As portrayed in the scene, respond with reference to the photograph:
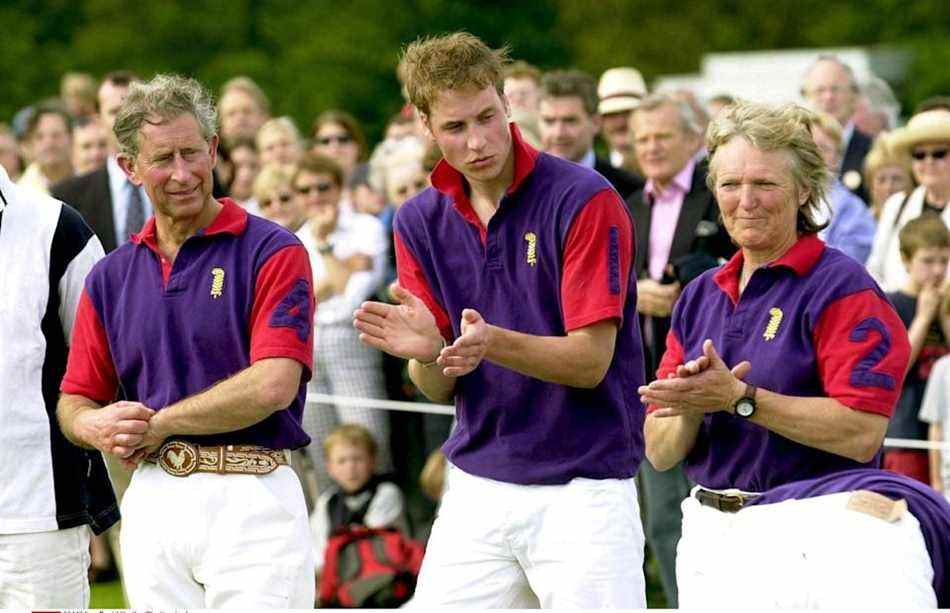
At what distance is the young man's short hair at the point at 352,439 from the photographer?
400 inches

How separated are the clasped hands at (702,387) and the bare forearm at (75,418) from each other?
172cm

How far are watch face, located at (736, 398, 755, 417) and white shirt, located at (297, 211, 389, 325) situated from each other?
5379 mm

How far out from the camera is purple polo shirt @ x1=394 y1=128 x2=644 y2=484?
552 centimetres

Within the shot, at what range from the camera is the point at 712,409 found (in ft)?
17.0

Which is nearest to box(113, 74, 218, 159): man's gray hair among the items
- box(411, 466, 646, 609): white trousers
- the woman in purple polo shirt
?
box(411, 466, 646, 609): white trousers

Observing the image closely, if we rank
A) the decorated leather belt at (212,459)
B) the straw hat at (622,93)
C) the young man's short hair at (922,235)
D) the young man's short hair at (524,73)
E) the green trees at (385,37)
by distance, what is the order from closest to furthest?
the decorated leather belt at (212,459) < the young man's short hair at (922,235) < the young man's short hair at (524,73) < the straw hat at (622,93) < the green trees at (385,37)

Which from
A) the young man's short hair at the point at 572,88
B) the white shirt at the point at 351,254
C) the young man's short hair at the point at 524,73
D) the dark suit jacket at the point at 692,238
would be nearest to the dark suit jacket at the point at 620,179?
the young man's short hair at the point at 572,88

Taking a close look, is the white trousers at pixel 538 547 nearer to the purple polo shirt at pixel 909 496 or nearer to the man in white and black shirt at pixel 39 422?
the purple polo shirt at pixel 909 496

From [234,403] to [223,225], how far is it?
58 centimetres

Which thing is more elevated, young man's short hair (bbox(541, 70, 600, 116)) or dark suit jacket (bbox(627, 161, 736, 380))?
young man's short hair (bbox(541, 70, 600, 116))

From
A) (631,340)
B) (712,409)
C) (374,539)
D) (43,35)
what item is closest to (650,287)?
(374,539)

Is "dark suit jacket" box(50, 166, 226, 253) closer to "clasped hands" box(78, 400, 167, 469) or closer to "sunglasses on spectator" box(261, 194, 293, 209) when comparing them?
"sunglasses on spectator" box(261, 194, 293, 209)

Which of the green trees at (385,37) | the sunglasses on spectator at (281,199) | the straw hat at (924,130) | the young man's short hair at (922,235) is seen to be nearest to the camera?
the young man's short hair at (922,235)

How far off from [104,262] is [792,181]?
6.92 ft
